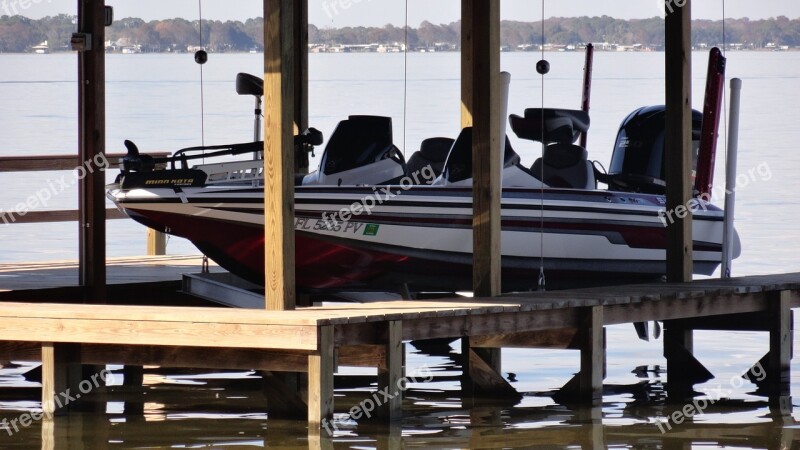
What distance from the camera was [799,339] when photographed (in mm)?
14250

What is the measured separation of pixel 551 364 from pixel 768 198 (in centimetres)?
1649

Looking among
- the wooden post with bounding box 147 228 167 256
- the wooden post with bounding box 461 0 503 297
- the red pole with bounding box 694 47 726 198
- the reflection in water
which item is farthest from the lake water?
the wooden post with bounding box 147 228 167 256

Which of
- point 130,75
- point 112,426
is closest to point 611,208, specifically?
point 112,426

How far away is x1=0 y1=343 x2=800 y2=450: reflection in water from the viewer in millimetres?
9531

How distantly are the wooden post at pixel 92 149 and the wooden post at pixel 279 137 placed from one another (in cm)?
211

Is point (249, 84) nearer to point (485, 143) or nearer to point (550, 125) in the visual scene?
point (550, 125)

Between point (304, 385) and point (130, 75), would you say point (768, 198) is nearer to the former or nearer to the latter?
point (304, 385)

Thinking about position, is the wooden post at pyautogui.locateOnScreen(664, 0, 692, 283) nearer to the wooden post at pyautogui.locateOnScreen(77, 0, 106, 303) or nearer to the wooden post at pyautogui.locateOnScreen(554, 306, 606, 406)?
the wooden post at pyautogui.locateOnScreen(554, 306, 606, 406)

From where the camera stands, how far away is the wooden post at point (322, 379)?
29.3 feet

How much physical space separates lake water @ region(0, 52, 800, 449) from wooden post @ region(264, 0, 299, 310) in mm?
1089
